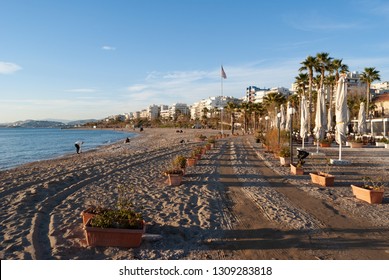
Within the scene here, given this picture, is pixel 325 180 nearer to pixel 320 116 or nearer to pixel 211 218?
pixel 211 218

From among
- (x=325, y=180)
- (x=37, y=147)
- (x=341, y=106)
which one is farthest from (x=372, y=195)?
(x=37, y=147)

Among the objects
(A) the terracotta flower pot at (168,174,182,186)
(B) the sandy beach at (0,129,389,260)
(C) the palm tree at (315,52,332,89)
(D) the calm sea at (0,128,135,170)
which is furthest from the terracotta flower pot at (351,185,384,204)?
(C) the palm tree at (315,52,332,89)

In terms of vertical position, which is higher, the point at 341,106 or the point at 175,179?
the point at 341,106

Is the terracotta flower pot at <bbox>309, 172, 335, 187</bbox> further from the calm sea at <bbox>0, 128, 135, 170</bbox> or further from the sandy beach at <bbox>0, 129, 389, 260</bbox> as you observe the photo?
the calm sea at <bbox>0, 128, 135, 170</bbox>

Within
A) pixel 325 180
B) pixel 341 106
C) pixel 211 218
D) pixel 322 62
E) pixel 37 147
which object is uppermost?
pixel 322 62

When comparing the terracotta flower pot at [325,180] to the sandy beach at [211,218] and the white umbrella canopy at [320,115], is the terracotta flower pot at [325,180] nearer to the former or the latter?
the sandy beach at [211,218]

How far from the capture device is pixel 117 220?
15.7ft

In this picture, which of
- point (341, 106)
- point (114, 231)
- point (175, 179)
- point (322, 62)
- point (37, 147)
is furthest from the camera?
point (37, 147)

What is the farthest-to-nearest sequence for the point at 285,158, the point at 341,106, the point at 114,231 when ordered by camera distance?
the point at 285,158
the point at 341,106
the point at 114,231

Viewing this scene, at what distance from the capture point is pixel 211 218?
6172 mm

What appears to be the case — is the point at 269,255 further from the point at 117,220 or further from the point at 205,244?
the point at 117,220

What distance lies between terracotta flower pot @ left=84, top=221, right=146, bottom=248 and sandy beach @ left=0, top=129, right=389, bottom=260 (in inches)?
4.5

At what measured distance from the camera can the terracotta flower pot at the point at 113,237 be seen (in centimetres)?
459

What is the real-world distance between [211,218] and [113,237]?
2210 mm
